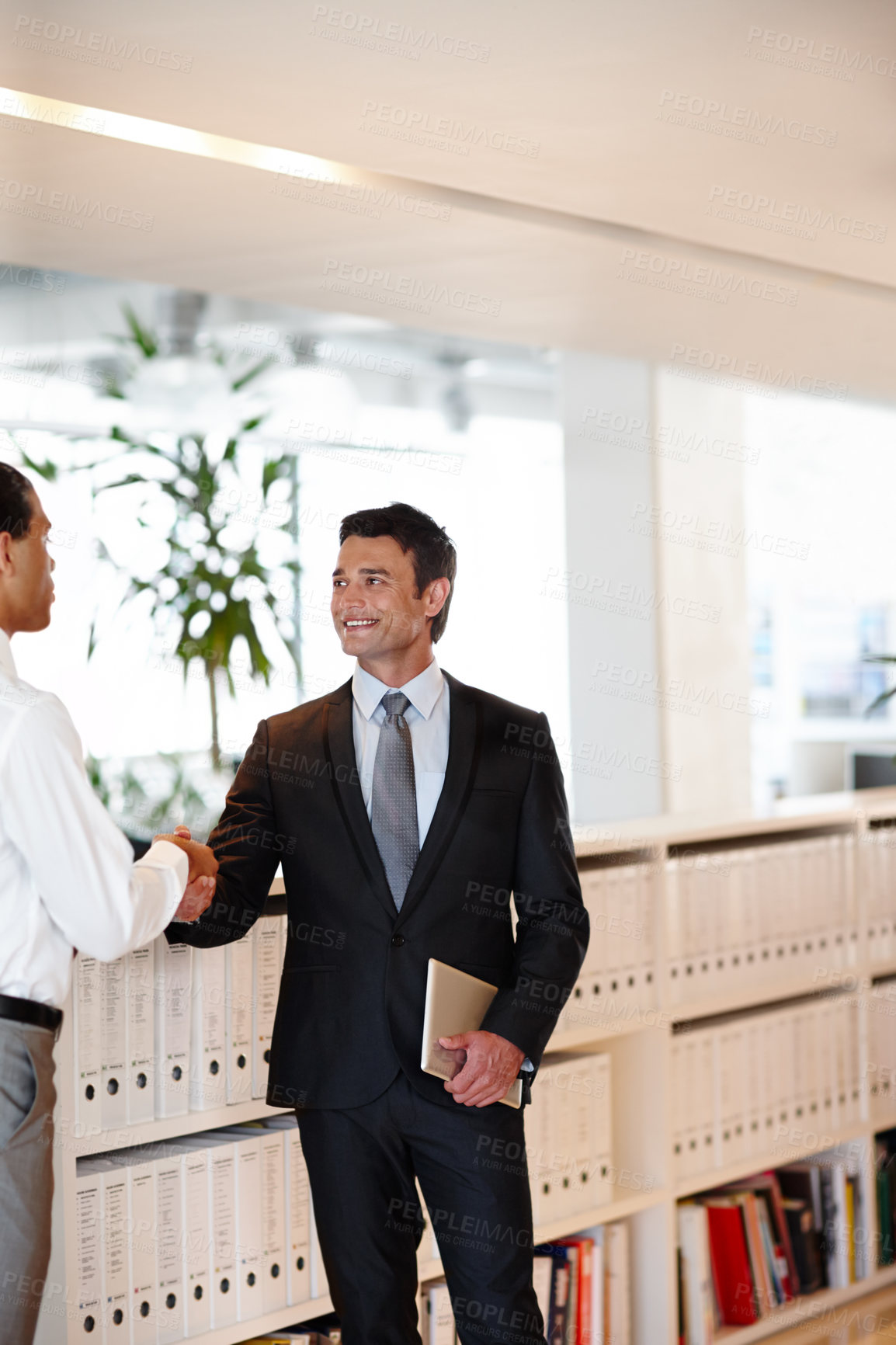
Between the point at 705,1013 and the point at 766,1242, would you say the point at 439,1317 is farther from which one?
the point at 766,1242

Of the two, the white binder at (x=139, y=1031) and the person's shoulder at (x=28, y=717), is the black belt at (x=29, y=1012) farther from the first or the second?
the white binder at (x=139, y=1031)

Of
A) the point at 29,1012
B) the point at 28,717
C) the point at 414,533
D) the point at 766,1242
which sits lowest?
the point at 766,1242

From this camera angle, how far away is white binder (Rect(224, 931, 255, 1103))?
2432mm

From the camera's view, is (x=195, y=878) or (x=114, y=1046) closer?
(x=195, y=878)

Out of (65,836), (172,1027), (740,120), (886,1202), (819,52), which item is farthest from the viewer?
(886,1202)

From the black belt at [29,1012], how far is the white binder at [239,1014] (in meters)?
0.65

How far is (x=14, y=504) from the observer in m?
1.80

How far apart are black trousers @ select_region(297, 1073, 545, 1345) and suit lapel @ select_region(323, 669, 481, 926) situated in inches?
12.6

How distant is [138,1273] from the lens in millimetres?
2291

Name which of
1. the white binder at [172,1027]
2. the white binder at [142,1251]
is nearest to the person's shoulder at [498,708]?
the white binder at [172,1027]

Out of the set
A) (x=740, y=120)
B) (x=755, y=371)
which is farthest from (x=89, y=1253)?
(x=755, y=371)

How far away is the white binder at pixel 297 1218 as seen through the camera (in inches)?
99.0

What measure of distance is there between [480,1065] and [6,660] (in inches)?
38.6

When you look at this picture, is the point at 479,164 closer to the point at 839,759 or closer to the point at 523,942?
the point at 523,942
